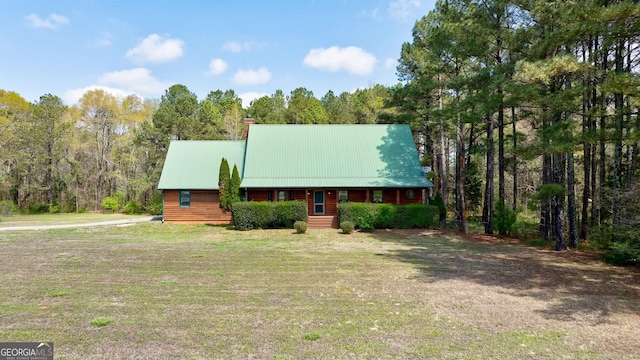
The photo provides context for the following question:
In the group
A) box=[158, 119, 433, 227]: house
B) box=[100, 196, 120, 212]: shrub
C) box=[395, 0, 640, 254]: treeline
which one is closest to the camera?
box=[395, 0, 640, 254]: treeline

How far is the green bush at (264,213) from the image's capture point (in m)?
20.5

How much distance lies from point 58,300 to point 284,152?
18.3 meters

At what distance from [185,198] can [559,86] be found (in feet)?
72.9

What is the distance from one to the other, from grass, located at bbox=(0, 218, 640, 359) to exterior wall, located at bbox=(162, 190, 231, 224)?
10067 millimetres

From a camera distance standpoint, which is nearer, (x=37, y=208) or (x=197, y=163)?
(x=197, y=163)

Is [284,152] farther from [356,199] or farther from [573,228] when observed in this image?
[573,228]

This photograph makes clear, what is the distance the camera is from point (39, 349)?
A: 5215 millimetres

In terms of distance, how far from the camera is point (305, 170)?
77.7 ft

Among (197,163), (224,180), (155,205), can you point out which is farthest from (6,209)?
(224,180)

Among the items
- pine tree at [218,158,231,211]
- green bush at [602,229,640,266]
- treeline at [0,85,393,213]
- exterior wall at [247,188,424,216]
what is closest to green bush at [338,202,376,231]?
exterior wall at [247,188,424,216]

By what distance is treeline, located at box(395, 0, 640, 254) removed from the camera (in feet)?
32.5

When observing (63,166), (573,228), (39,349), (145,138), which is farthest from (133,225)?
(573,228)

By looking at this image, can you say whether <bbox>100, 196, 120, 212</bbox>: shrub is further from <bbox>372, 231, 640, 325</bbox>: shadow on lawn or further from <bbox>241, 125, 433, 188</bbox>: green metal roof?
<bbox>372, 231, 640, 325</bbox>: shadow on lawn

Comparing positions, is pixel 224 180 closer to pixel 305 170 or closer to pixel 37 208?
pixel 305 170
